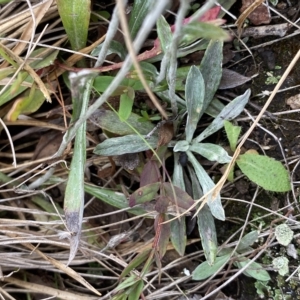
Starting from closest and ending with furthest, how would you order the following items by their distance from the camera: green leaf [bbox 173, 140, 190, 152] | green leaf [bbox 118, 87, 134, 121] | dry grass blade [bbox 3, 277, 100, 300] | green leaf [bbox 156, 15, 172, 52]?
green leaf [bbox 156, 15, 172, 52] < green leaf [bbox 118, 87, 134, 121] < green leaf [bbox 173, 140, 190, 152] < dry grass blade [bbox 3, 277, 100, 300]

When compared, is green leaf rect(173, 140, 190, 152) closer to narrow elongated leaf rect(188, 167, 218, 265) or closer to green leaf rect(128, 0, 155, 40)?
narrow elongated leaf rect(188, 167, 218, 265)

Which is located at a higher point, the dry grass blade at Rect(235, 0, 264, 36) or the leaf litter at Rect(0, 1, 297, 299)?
the dry grass blade at Rect(235, 0, 264, 36)

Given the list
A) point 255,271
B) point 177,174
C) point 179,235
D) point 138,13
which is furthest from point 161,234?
point 138,13

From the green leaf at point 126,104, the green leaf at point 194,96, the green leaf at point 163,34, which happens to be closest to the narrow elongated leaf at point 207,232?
the green leaf at point 194,96

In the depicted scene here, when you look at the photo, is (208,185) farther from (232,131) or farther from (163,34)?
(163,34)

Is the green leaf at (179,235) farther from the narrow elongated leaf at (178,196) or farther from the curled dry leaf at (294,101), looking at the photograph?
the curled dry leaf at (294,101)

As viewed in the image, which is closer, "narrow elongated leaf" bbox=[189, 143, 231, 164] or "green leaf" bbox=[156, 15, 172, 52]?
"green leaf" bbox=[156, 15, 172, 52]

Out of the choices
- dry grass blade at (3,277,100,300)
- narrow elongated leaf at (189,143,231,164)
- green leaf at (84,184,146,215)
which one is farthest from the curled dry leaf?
dry grass blade at (3,277,100,300)

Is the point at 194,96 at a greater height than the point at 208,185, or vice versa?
the point at 194,96
